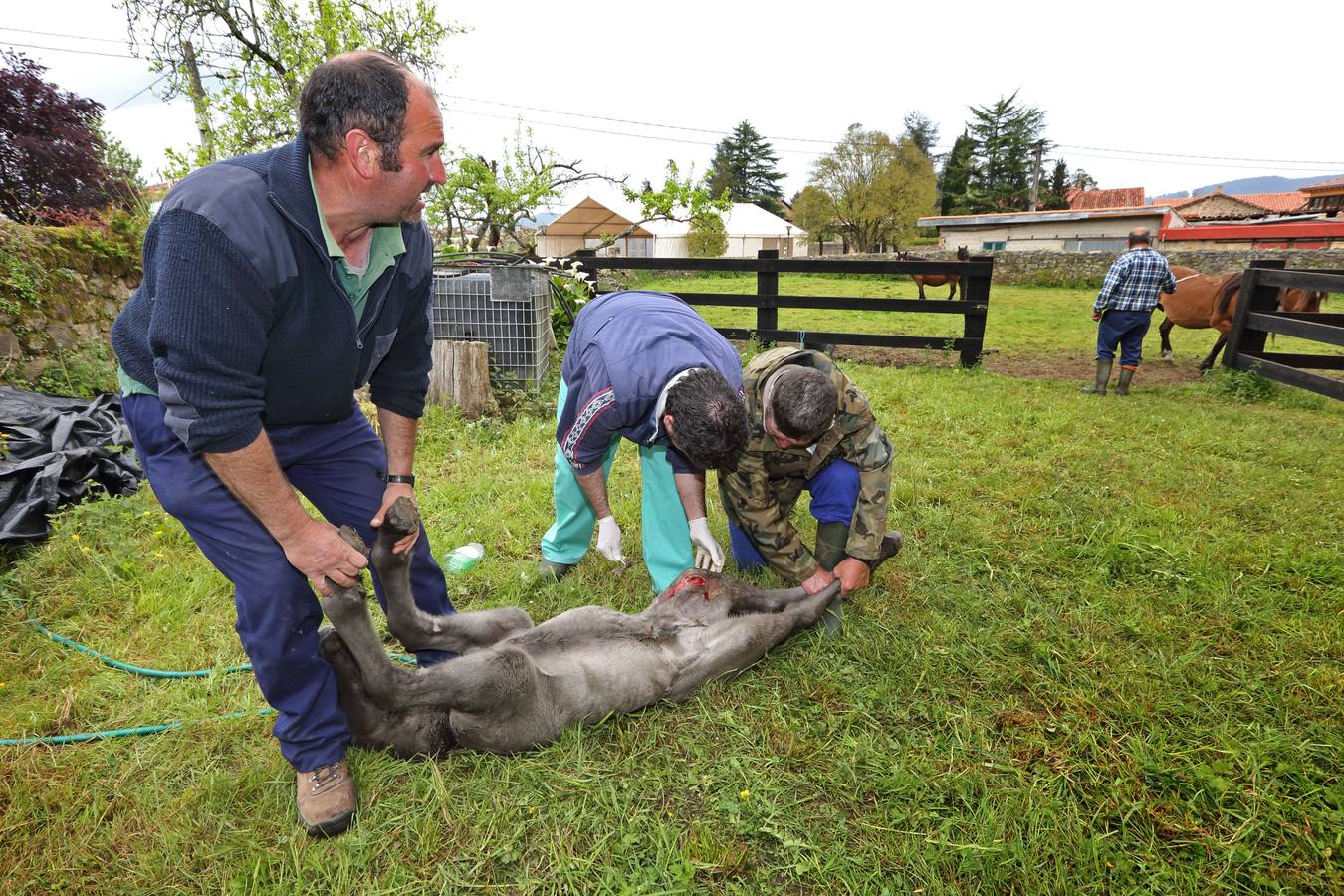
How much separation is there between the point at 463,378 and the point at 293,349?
4192 mm

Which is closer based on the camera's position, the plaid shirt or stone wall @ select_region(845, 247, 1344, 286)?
the plaid shirt

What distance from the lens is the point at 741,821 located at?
7.16 ft

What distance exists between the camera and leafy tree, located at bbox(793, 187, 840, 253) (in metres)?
35.1

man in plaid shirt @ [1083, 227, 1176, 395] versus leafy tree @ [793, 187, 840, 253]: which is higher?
leafy tree @ [793, 187, 840, 253]

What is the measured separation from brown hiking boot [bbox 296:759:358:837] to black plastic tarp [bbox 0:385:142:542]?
111 inches

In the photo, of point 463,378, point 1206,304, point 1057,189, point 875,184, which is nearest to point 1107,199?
point 1057,189

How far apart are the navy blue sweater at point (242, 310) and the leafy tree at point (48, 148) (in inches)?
517

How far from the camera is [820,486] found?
323 centimetres

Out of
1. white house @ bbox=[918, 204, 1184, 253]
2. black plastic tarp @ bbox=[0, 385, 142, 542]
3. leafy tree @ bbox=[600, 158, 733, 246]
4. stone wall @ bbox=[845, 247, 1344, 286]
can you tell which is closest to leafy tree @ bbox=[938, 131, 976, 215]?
white house @ bbox=[918, 204, 1184, 253]

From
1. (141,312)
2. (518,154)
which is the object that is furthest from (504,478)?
(518,154)

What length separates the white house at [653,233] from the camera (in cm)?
3372

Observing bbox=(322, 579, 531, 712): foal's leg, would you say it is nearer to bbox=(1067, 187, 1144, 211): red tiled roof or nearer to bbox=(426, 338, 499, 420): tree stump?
bbox=(426, 338, 499, 420): tree stump

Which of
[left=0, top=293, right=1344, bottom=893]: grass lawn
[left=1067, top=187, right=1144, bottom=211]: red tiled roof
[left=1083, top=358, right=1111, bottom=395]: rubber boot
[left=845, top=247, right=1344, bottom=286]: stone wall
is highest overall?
[left=1067, top=187, right=1144, bottom=211]: red tiled roof

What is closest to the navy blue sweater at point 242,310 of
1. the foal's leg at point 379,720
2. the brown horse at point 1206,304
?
the foal's leg at point 379,720
